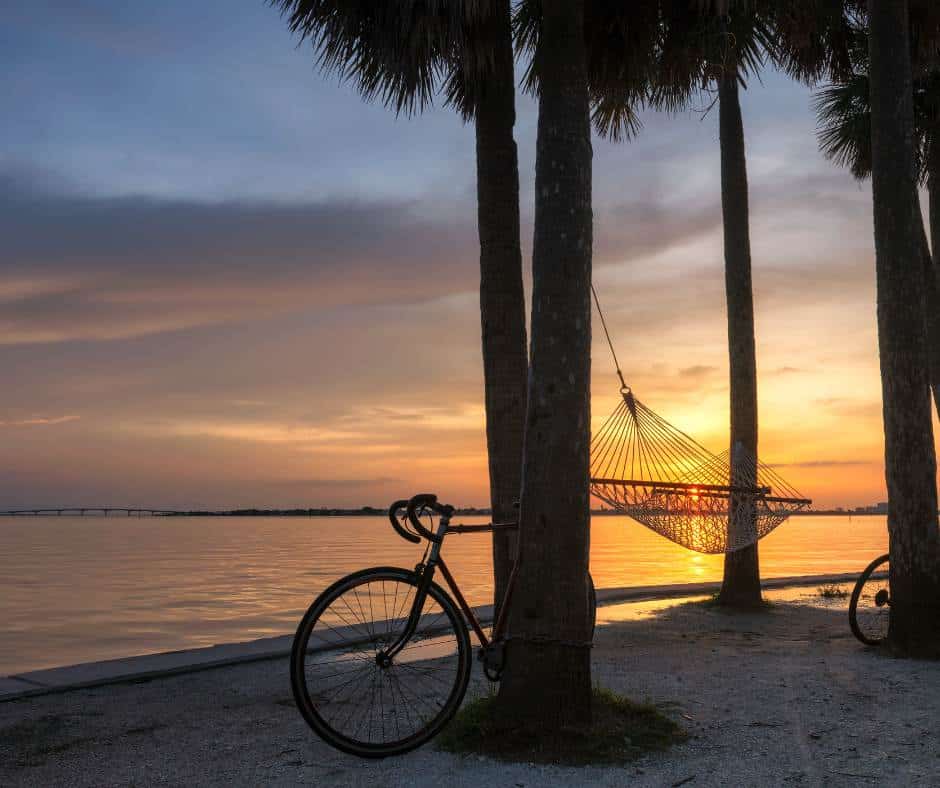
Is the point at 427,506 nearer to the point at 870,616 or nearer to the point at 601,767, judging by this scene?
the point at 601,767

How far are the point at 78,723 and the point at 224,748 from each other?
1.11 meters

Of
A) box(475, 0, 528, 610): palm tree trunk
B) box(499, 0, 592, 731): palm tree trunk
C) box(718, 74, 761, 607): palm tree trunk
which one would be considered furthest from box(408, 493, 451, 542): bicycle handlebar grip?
box(718, 74, 761, 607): palm tree trunk

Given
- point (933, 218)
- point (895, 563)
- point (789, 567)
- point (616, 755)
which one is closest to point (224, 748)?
point (616, 755)

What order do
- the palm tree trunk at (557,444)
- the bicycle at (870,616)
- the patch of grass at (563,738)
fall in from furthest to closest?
the bicycle at (870,616) → the palm tree trunk at (557,444) → the patch of grass at (563,738)

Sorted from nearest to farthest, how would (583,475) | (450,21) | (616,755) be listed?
(616,755) → (583,475) → (450,21)

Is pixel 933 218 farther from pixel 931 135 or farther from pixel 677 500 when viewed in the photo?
pixel 677 500

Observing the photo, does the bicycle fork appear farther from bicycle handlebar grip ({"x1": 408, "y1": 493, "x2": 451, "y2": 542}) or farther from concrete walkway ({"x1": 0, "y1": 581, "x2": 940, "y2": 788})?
concrete walkway ({"x1": 0, "y1": 581, "x2": 940, "y2": 788})

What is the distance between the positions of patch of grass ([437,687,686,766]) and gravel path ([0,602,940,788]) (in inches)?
4.5

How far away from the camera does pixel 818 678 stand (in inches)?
262

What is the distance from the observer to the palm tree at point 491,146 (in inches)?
255

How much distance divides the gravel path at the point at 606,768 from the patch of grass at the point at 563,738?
11 cm

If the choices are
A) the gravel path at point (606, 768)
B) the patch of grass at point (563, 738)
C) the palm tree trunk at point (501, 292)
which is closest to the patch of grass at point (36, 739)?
the gravel path at point (606, 768)

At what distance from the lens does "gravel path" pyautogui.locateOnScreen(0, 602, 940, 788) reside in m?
4.32

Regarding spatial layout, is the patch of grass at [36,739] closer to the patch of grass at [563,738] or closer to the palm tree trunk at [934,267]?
the patch of grass at [563,738]
